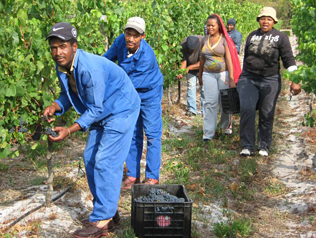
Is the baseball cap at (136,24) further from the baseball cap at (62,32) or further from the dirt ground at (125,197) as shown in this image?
the dirt ground at (125,197)

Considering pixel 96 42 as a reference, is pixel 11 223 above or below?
below

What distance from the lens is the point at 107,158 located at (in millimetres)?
3521

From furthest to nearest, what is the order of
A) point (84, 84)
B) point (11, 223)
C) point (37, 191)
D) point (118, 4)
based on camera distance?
1. point (118, 4)
2. point (37, 191)
3. point (11, 223)
4. point (84, 84)

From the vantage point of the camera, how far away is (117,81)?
3523mm

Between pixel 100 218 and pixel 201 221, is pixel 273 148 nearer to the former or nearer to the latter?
pixel 201 221

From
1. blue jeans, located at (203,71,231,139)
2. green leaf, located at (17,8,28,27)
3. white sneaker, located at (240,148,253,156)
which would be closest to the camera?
green leaf, located at (17,8,28,27)

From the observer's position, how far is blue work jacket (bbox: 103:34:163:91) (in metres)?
4.46

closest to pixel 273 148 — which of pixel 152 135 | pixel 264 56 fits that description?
pixel 264 56

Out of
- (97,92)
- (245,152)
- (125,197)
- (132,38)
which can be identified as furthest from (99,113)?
(245,152)

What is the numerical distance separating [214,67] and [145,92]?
2.07 metres

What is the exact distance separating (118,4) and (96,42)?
2.06 ft

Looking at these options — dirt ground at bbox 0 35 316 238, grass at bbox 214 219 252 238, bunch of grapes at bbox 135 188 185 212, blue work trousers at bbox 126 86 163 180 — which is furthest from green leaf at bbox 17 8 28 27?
grass at bbox 214 219 252 238

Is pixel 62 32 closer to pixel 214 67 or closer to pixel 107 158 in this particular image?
pixel 107 158

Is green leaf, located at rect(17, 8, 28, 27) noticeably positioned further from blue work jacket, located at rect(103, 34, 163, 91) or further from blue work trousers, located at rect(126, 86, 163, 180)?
blue work trousers, located at rect(126, 86, 163, 180)
